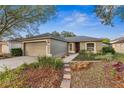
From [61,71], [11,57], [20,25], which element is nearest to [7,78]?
[11,57]

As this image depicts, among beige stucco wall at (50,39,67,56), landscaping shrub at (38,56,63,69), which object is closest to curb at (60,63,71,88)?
landscaping shrub at (38,56,63,69)

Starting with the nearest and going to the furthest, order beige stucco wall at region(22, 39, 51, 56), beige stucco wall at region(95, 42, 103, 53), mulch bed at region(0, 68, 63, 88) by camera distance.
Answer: mulch bed at region(0, 68, 63, 88)
beige stucco wall at region(22, 39, 51, 56)
beige stucco wall at region(95, 42, 103, 53)

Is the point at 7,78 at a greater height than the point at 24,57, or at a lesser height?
lesser

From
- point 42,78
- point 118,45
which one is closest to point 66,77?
point 42,78

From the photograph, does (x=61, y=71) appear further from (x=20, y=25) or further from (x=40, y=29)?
(x=20, y=25)

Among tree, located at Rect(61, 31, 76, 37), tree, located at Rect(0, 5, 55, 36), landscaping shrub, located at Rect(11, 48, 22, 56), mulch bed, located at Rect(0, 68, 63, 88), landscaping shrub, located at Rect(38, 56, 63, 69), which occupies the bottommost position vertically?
mulch bed, located at Rect(0, 68, 63, 88)

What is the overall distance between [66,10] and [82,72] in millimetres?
2188

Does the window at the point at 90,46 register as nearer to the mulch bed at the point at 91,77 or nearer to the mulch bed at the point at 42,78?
the mulch bed at the point at 91,77

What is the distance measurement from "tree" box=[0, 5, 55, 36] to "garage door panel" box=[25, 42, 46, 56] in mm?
601

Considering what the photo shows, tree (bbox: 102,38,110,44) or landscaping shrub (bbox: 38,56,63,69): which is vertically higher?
tree (bbox: 102,38,110,44)

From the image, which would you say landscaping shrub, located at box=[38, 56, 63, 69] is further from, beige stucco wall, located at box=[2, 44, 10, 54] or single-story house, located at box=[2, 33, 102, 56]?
beige stucco wall, located at box=[2, 44, 10, 54]

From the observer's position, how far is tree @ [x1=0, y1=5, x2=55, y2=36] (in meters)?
6.40

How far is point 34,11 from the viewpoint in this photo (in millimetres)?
6504

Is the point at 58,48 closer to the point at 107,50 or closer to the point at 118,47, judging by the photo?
the point at 107,50
